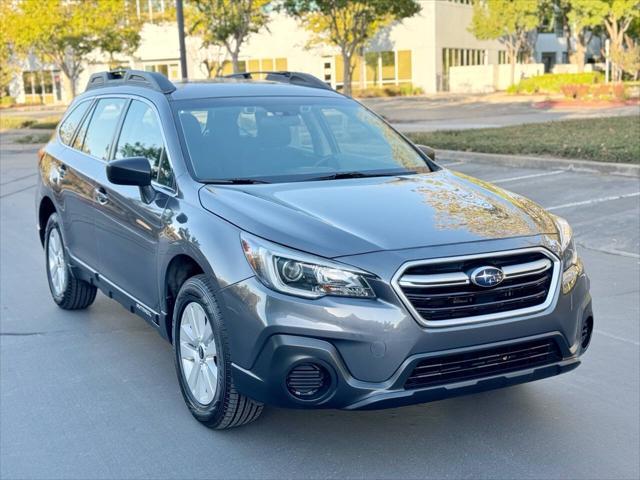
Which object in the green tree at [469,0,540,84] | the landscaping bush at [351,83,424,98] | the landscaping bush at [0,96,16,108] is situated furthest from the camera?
the landscaping bush at [0,96,16,108]

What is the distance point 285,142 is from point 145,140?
2.93 feet

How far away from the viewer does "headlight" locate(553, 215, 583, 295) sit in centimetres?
393

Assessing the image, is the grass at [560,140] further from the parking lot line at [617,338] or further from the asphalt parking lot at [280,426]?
the asphalt parking lot at [280,426]

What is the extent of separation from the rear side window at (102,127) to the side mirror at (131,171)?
1.09m

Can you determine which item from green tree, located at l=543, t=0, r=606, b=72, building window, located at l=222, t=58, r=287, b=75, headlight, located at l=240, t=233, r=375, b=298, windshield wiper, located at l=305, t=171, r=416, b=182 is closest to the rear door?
windshield wiper, located at l=305, t=171, r=416, b=182

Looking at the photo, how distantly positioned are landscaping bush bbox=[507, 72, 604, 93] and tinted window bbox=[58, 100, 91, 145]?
42193 millimetres

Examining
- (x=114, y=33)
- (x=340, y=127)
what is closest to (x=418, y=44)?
(x=114, y=33)

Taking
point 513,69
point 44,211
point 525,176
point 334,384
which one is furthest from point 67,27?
point 334,384

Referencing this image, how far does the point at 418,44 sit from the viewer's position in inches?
2200

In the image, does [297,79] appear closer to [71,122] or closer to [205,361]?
[71,122]

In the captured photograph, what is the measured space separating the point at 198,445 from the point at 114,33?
158ft

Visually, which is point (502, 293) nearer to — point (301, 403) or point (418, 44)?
point (301, 403)

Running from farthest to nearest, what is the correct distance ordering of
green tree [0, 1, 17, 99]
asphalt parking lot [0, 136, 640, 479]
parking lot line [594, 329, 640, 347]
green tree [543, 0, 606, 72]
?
green tree [0, 1, 17, 99]
green tree [543, 0, 606, 72]
parking lot line [594, 329, 640, 347]
asphalt parking lot [0, 136, 640, 479]

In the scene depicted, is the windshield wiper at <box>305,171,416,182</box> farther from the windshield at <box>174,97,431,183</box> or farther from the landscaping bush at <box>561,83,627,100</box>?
the landscaping bush at <box>561,83,627,100</box>
